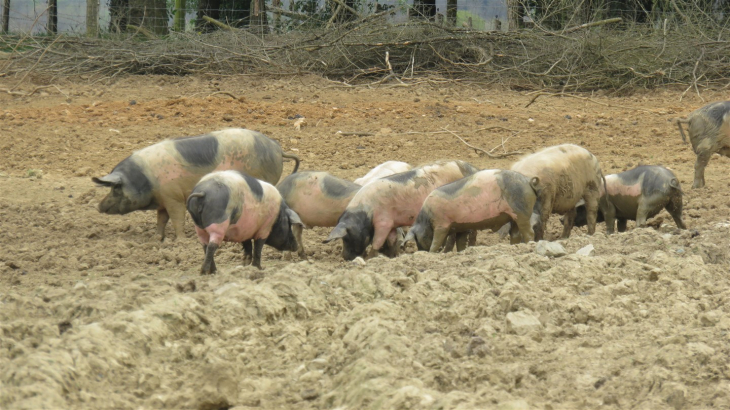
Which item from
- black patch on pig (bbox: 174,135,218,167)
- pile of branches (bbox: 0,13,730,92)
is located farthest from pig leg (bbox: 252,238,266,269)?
pile of branches (bbox: 0,13,730,92)

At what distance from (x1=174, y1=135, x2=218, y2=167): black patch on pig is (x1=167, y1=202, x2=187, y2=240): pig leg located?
0.42m

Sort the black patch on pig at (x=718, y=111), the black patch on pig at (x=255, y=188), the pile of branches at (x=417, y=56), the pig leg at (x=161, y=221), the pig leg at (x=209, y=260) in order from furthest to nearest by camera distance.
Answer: the pile of branches at (x=417, y=56), the black patch on pig at (x=718, y=111), the pig leg at (x=161, y=221), the black patch on pig at (x=255, y=188), the pig leg at (x=209, y=260)

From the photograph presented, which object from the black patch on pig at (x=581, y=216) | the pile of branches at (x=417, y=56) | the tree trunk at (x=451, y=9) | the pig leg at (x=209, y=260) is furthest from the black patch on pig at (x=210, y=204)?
the tree trunk at (x=451, y=9)

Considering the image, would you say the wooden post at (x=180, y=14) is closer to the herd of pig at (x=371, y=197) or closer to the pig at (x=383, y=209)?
the herd of pig at (x=371, y=197)

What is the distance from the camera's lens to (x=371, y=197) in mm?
7777

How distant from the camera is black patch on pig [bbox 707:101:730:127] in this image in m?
10.9

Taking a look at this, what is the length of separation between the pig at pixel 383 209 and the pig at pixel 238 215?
0.48m

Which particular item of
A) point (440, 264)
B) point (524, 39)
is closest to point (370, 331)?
point (440, 264)

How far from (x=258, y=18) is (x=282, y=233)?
38.8 ft

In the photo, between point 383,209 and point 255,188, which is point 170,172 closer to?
point 255,188

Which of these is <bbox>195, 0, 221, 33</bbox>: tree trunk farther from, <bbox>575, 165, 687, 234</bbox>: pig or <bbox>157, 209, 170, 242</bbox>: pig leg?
<bbox>575, 165, 687, 234</bbox>: pig

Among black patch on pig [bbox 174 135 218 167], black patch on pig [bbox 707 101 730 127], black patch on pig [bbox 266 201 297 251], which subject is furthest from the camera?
black patch on pig [bbox 707 101 730 127]

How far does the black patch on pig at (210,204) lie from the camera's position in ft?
21.6

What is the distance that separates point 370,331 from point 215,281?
4.70 ft
